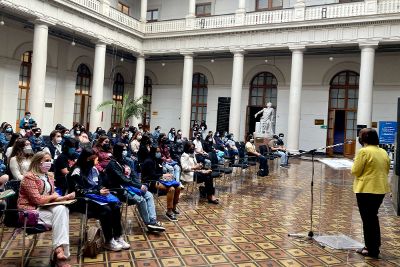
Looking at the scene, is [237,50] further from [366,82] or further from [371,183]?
[371,183]

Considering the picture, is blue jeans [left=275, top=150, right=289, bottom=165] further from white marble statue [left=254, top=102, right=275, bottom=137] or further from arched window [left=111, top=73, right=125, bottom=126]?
arched window [left=111, top=73, right=125, bottom=126]

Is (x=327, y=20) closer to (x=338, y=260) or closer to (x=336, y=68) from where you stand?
(x=336, y=68)

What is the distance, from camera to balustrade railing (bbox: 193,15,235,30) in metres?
18.9

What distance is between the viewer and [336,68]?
19516mm

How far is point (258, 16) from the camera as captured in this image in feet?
59.7

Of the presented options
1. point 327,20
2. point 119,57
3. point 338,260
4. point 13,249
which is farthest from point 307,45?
point 13,249

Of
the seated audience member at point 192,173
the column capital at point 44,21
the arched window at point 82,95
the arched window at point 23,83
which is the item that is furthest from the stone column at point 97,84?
the seated audience member at point 192,173

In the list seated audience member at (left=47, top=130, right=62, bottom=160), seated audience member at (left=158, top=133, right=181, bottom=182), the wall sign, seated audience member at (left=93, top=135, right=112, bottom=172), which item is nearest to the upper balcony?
the wall sign

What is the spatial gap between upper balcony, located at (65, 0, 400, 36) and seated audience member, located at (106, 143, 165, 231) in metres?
12.0

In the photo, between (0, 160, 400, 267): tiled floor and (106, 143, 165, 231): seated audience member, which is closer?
(0, 160, 400, 267): tiled floor

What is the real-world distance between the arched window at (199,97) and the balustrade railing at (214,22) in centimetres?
A: 422

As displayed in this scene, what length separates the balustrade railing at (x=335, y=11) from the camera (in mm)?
15898

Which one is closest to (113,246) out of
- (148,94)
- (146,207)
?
(146,207)

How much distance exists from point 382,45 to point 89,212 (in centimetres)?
1660
